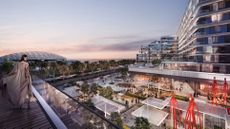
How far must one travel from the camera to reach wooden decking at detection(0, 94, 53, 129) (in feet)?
16.8

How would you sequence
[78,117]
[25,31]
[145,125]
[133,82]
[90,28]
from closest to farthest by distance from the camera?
[78,117] → [145,125] → [25,31] → [133,82] → [90,28]

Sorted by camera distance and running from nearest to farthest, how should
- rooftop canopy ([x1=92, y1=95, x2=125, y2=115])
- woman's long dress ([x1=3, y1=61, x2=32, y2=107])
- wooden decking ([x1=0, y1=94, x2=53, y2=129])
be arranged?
wooden decking ([x1=0, y1=94, x2=53, y2=129])
woman's long dress ([x1=3, y1=61, x2=32, y2=107])
rooftop canopy ([x1=92, y1=95, x2=125, y2=115])

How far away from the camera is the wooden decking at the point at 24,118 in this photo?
5133 millimetres

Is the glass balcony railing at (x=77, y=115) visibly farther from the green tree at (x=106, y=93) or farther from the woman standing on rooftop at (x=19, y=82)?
the green tree at (x=106, y=93)

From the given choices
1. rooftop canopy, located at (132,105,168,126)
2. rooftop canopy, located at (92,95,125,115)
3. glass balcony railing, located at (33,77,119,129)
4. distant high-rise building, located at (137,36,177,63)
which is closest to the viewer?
glass balcony railing, located at (33,77,119,129)

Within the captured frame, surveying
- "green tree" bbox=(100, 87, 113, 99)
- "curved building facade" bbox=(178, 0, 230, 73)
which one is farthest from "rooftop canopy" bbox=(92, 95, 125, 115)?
"curved building facade" bbox=(178, 0, 230, 73)

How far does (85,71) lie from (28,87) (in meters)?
50.4

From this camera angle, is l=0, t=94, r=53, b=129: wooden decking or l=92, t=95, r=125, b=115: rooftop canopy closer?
l=0, t=94, r=53, b=129: wooden decking

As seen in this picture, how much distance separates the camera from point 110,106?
1986cm

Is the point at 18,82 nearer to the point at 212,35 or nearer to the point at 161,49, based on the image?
the point at 212,35

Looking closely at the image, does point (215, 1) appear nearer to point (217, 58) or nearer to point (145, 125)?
point (217, 58)

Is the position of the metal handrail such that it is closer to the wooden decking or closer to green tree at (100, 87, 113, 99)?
the wooden decking

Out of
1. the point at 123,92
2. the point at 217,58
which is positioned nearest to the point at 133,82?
the point at 123,92

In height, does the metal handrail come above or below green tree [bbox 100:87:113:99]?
above
